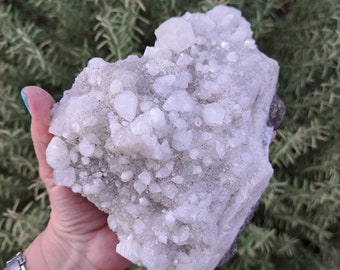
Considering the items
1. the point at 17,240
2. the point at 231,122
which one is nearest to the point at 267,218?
the point at 231,122

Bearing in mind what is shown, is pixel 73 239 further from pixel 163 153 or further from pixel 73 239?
pixel 163 153

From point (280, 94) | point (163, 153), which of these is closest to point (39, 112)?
point (163, 153)

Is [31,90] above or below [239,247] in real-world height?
above

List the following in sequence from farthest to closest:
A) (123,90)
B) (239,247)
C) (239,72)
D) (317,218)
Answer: (317,218) → (239,247) → (239,72) → (123,90)

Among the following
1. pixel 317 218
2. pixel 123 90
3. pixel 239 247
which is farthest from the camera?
pixel 317 218

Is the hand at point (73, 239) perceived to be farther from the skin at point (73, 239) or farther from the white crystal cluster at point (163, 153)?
the white crystal cluster at point (163, 153)

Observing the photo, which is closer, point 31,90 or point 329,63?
point 31,90

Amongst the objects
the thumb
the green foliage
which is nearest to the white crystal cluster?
the thumb

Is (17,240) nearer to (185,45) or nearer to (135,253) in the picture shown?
(135,253)
